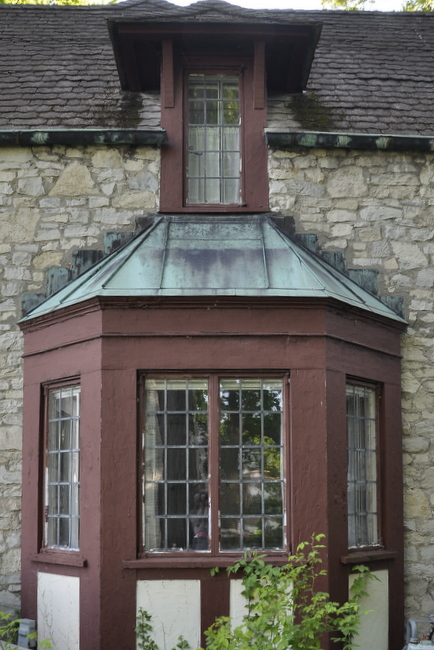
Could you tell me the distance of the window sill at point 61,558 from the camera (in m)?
7.54

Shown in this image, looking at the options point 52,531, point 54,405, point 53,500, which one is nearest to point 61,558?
point 52,531

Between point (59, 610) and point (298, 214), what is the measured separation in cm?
411

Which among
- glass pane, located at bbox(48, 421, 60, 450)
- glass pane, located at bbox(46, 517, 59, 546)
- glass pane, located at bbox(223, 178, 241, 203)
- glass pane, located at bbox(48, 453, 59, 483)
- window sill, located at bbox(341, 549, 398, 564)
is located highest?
glass pane, located at bbox(223, 178, 241, 203)

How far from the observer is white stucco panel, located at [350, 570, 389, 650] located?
7883mm

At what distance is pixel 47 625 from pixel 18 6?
7.88 m

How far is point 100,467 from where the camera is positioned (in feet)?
24.3

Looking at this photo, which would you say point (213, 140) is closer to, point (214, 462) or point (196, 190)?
point (196, 190)

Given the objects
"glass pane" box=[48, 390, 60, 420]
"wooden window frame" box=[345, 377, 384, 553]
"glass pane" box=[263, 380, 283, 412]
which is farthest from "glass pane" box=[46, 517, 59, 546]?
"wooden window frame" box=[345, 377, 384, 553]

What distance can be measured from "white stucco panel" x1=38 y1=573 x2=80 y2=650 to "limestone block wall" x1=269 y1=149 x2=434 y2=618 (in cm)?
311

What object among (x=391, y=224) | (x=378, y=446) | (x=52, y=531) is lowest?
(x=52, y=531)

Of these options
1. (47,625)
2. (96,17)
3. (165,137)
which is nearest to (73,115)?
(165,137)

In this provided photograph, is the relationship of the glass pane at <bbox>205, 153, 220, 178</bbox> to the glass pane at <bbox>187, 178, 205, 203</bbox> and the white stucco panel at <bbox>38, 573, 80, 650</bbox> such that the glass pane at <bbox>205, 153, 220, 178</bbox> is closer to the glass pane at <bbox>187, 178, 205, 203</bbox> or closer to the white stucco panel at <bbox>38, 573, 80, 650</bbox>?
the glass pane at <bbox>187, 178, 205, 203</bbox>

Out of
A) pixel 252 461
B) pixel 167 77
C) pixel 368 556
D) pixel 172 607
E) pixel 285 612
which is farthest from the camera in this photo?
pixel 167 77

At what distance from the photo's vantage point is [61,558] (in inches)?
305
